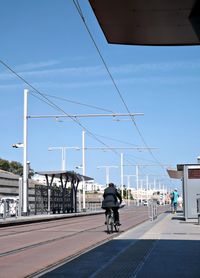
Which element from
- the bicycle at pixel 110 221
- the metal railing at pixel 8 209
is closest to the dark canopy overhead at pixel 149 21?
the bicycle at pixel 110 221

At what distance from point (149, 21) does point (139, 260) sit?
4924 mm

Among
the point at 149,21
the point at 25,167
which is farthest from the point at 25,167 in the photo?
the point at 149,21

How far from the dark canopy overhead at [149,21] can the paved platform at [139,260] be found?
4360 mm

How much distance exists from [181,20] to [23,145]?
29.7 metres

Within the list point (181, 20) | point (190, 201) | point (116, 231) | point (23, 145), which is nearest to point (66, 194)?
point (23, 145)

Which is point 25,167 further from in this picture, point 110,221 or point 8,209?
point 110,221

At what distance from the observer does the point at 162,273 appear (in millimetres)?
9414

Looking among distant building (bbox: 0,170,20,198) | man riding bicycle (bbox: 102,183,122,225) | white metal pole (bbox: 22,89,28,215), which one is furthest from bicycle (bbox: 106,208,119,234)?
distant building (bbox: 0,170,20,198)

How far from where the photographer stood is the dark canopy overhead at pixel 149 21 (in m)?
9.20

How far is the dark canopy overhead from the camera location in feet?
30.2

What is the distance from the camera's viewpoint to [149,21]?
995cm

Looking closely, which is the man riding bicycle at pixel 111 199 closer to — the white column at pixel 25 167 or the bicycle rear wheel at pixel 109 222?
the bicycle rear wheel at pixel 109 222

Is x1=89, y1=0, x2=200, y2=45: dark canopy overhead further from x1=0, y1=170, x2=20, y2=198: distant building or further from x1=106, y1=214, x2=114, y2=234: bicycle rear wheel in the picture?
x1=0, y1=170, x2=20, y2=198: distant building

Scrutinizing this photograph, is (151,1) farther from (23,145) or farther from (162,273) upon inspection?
→ (23,145)
